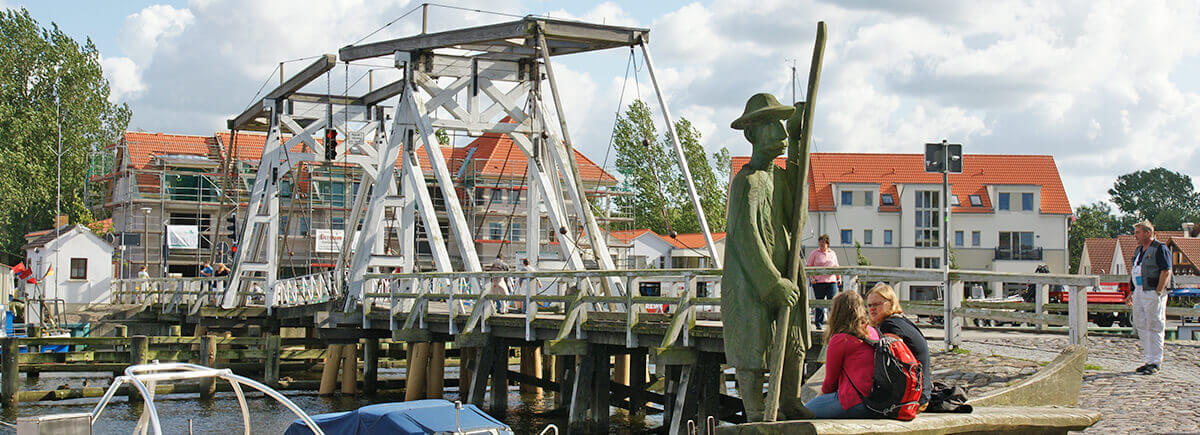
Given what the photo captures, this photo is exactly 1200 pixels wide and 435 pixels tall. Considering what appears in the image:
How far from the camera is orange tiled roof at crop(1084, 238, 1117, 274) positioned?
75.8 metres

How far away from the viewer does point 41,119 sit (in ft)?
207

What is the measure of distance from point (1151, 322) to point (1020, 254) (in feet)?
181

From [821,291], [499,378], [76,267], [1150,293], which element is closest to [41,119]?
[76,267]

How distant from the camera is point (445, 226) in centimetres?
6316

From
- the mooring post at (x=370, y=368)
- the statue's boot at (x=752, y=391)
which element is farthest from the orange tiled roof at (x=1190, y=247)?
the statue's boot at (x=752, y=391)

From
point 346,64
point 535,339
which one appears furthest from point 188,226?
point 535,339

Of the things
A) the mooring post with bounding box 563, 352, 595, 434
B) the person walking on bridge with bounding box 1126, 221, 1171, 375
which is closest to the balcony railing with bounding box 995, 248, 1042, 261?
the mooring post with bounding box 563, 352, 595, 434

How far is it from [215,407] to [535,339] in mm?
8690

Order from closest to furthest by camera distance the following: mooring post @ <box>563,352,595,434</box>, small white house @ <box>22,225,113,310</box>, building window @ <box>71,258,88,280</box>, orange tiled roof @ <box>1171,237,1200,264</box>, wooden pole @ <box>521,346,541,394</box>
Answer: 1. mooring post @ <box>563,352,595,434</box>
2. wooden pole @ <box>521,346,541,394</box>
3. small white house @ <box>22,225,113,310</box>
4. building window @ <box>71,258,88,280</box>
5. orange tiled roof @ <box>1171,237,1200,264</box>

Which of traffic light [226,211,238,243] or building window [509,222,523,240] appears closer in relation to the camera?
traffic light [226,211,238,243]

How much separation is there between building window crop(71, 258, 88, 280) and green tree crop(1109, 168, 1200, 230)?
98.1 meters

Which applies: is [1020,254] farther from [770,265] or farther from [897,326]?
[770,265]

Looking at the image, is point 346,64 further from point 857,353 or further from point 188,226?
point 188,226

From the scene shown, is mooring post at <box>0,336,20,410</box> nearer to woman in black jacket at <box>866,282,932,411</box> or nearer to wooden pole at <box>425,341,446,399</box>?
wooden pole at <box>425,341,446,399</box>
